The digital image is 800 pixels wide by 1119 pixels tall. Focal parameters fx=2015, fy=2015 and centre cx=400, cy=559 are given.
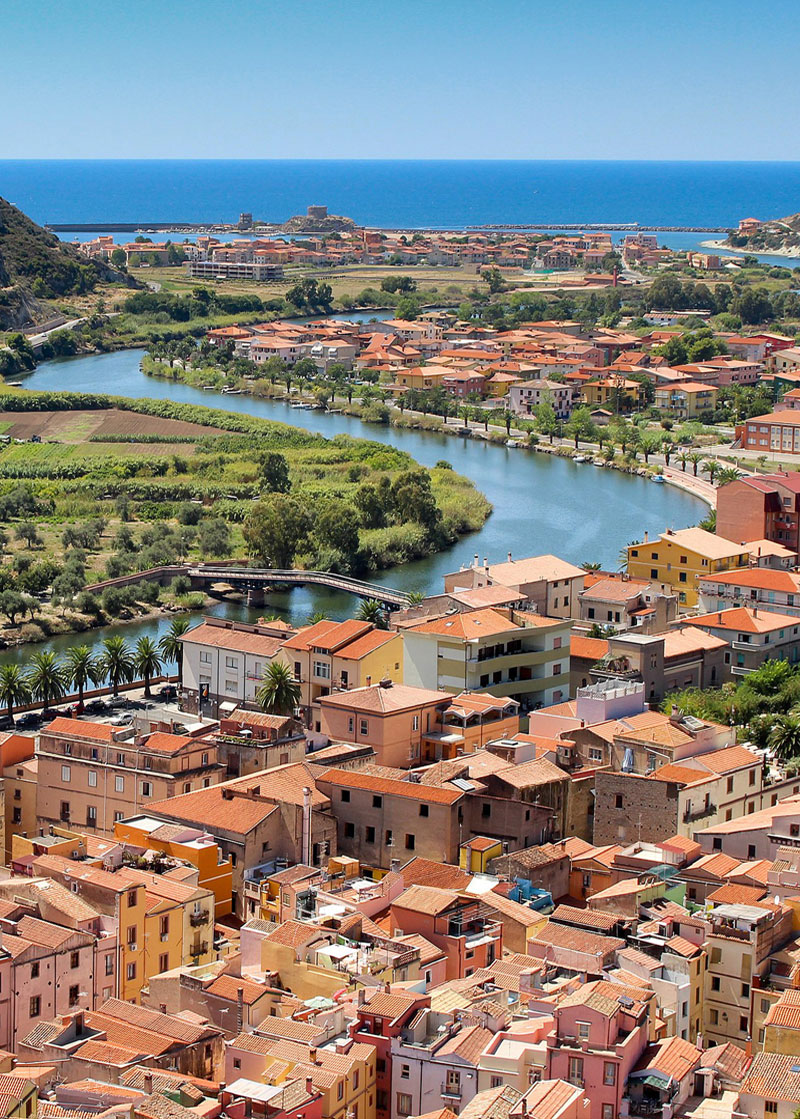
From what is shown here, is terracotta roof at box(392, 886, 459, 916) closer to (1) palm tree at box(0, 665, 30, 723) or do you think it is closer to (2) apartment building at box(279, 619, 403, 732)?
(2) apartment building at box(279, 619, 403, 732)

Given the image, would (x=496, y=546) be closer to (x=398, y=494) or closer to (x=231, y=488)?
(x=398, y=494)

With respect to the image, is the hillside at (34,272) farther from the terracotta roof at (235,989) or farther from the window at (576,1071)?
the window at (576,1071)

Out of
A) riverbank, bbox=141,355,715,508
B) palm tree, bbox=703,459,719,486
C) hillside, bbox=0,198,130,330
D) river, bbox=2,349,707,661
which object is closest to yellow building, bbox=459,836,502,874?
river, bbox=2,349,707,661

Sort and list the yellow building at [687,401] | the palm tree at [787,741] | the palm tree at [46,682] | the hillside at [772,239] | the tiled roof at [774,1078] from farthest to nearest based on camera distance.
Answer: the hillside at [772,239]
the yellow building at [687,401]
the palm tree at [46,682]
the palm tree at [787,741]
the tiled roof at [774,1078]

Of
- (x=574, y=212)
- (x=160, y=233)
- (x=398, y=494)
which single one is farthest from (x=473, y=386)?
(x=574, y=212)

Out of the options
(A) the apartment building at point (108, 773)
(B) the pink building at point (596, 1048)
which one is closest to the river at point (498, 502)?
(A) the apartment building at point (108, 773)

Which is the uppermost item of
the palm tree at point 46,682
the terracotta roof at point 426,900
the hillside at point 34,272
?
the hillside at point 34,272
